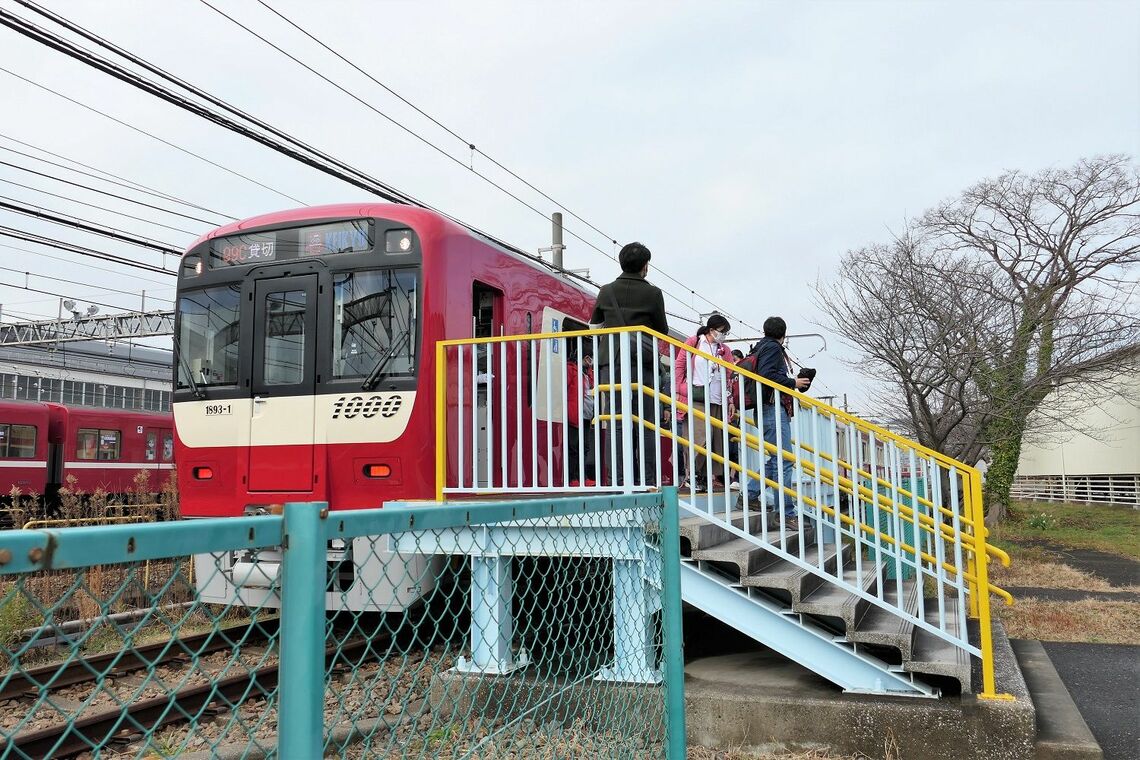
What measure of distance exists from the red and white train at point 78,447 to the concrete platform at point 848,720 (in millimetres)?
15645

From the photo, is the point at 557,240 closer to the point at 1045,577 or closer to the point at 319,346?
the point at 1045,577

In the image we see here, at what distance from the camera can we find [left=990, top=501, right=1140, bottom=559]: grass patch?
16003 millimetres

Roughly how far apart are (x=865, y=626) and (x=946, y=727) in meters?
0.68

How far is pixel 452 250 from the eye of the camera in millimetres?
6262

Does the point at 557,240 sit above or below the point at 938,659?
above

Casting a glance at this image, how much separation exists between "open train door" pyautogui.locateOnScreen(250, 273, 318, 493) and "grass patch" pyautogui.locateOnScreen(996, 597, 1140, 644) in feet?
20.3

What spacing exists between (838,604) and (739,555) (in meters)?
0.57

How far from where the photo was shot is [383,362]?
614 cm

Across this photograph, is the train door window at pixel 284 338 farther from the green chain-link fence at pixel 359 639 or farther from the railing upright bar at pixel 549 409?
the railing upright bar at pixel 549 409

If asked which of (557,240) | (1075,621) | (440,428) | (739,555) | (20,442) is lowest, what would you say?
(1075,621)

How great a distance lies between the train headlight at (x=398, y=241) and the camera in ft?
20.2

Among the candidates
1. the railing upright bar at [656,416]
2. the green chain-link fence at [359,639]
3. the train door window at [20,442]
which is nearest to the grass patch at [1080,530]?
the railing upright bar at [656,416]

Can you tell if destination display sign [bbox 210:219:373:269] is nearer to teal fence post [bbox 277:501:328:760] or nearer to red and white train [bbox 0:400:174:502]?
teal fence post [bbox 277:501:328:760]

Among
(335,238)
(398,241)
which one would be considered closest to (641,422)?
(398,241)
